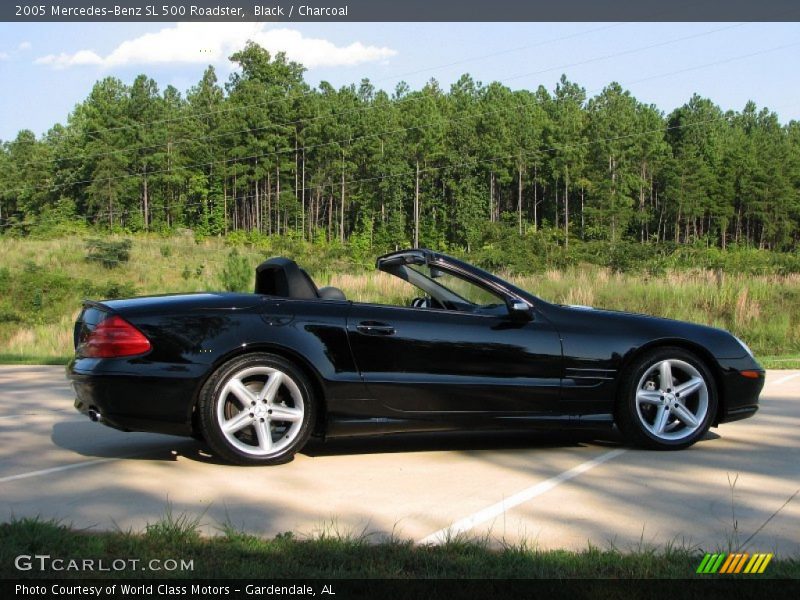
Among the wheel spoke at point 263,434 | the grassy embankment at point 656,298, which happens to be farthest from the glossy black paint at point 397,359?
the grassy embankment at point 656,298

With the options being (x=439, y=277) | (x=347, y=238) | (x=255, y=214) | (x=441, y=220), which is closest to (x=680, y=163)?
(x=441, y=220)

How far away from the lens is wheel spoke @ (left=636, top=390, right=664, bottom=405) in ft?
20.7

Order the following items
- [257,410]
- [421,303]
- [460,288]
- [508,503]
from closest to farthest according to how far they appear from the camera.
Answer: [508,503]
[257,410]
[460,288]
[421,303]

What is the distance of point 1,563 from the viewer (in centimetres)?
363

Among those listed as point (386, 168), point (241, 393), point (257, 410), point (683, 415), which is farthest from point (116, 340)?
point (386, 168)

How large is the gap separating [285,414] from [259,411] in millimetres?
158

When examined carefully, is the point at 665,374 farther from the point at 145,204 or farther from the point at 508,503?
the point at 145,204

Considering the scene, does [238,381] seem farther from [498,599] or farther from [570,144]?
[570,144]

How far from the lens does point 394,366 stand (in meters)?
5.98

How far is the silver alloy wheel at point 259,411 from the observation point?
5742 millimetres

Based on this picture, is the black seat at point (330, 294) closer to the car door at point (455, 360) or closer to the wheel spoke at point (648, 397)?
the car door at point (455, 360)

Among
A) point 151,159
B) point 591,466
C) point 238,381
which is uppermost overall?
point 151,159

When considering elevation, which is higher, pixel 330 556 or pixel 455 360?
pixel 455 360

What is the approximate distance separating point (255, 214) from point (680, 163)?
4381 centimetres
